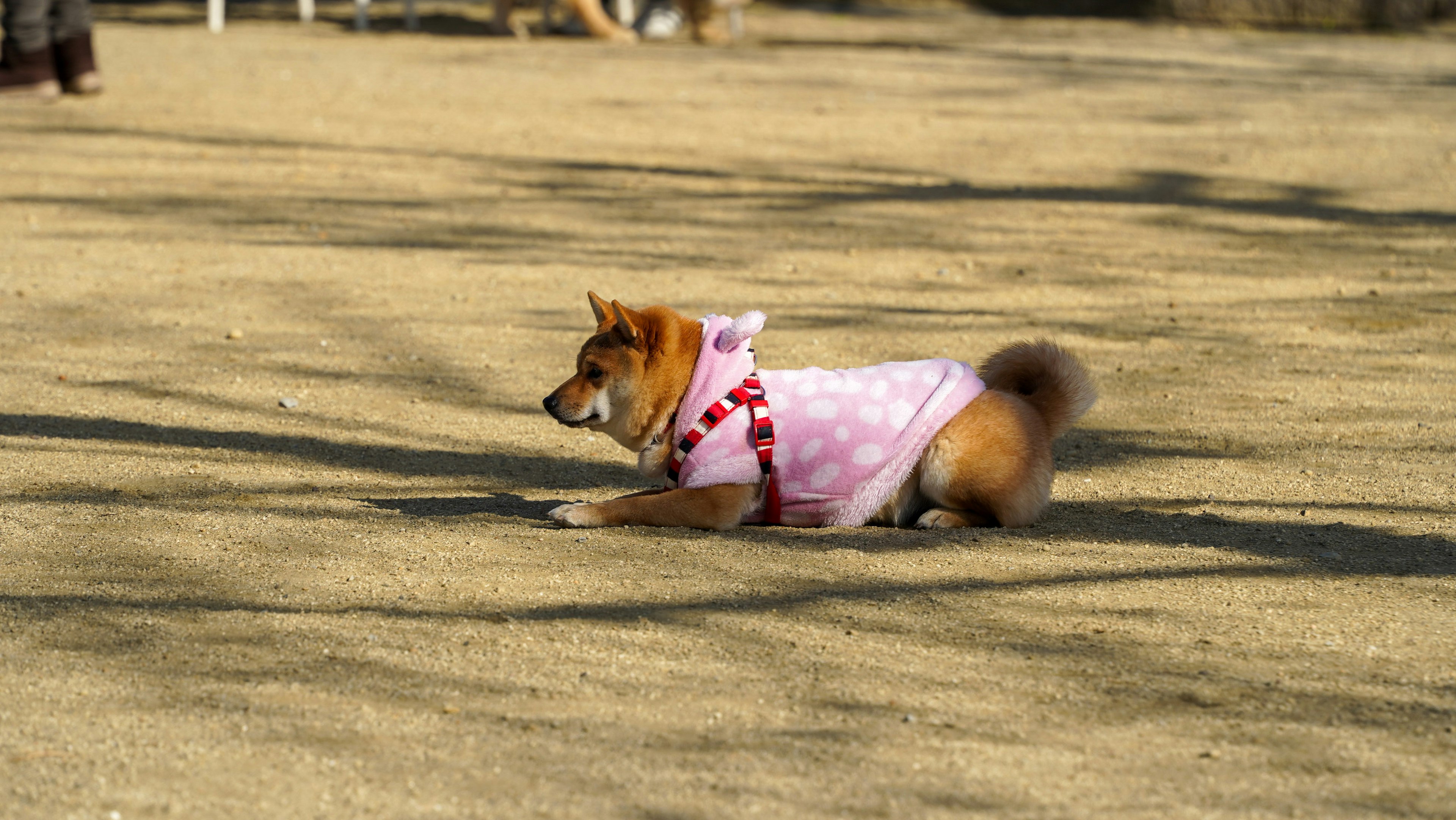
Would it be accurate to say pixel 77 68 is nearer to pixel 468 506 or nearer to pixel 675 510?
pixel 468 506

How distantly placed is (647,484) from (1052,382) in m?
1.38

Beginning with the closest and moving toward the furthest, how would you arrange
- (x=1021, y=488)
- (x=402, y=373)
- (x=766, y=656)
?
(x=766, y=656) < (x=1021, y=488) < (x=402, y=373)

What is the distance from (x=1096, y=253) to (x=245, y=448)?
195 inches

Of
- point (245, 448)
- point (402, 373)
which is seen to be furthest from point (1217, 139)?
point (245, 448)

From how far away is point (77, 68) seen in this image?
37.0 ft

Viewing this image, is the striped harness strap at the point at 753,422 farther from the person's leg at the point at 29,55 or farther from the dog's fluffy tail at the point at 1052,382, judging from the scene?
the person's leg at the point at 29,55

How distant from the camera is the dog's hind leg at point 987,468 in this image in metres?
4.34

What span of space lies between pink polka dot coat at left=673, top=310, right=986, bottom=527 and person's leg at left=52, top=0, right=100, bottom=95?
835 cm

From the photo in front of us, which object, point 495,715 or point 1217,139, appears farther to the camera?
point 1217,139

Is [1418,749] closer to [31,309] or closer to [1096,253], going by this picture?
[1096,253]

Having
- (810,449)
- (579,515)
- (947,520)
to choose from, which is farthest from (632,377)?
(947,520)

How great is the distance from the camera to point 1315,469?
5027mm

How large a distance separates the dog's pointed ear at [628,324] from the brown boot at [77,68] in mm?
8439

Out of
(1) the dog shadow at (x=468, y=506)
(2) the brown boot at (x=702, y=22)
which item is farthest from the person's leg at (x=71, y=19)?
(1) the dog shadow at (x=468, y=506)
